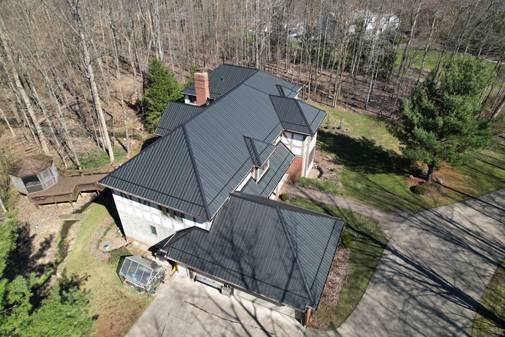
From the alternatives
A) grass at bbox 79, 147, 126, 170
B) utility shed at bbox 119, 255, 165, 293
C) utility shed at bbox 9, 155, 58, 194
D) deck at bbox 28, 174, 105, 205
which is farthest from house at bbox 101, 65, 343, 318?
grass at bbox 79, 147, 126, 170

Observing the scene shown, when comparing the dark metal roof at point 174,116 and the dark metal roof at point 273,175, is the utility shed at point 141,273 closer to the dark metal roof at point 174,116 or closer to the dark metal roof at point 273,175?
the dark metal roof at point 273,175

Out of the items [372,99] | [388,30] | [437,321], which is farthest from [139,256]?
[388,30]

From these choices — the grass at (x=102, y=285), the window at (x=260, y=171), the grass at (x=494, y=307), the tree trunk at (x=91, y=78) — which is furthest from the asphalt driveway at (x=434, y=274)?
the tree trunk at (x=91, y=78)

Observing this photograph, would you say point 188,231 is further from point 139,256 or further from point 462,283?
point 462,283

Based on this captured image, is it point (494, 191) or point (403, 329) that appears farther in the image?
point (494, 191)

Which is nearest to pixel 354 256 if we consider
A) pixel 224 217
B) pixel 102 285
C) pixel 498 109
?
pixel 224 217

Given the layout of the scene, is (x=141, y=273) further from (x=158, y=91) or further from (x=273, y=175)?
(x=158, y=91)
